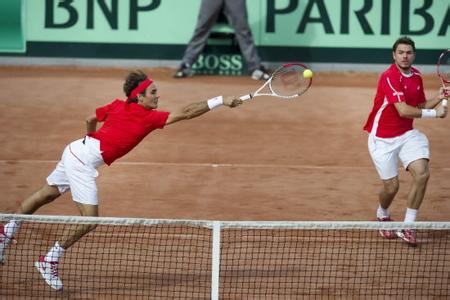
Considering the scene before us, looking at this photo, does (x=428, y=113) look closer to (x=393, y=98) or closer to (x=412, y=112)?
(x=412, y=112)

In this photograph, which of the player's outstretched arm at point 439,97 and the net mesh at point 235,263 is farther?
the player's outstretched arm at point 439,97

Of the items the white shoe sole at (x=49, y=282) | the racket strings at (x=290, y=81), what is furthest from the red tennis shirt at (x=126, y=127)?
the racket strings at (x=290, y=81)

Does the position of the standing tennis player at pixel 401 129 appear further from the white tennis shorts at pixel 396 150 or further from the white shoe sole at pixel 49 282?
the white shoe sole at pixel 49 282

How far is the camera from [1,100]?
1623cm

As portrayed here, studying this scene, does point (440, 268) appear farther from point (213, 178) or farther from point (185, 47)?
point (185, 47)

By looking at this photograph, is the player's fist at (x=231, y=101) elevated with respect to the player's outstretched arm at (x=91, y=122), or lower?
elevated

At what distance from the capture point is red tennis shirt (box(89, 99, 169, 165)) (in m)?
9.12

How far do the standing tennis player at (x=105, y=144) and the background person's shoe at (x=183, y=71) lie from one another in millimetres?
8191

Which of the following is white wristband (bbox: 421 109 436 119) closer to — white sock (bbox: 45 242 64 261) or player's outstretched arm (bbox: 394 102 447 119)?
player's outstretched arm (bbox: 394 102 447 119)

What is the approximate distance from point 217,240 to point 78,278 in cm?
177

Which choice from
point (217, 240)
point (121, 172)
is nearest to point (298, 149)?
point (121, 172)

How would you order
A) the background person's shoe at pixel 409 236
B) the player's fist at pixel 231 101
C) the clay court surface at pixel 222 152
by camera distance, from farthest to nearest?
1. the clay court surface at pixel 222 152
2. the background person's shoe at pixel 409 236
3. the player's fist at pixel 231 101

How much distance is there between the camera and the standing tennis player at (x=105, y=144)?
9039mm

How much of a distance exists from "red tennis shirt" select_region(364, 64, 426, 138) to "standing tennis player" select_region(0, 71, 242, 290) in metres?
1.95
